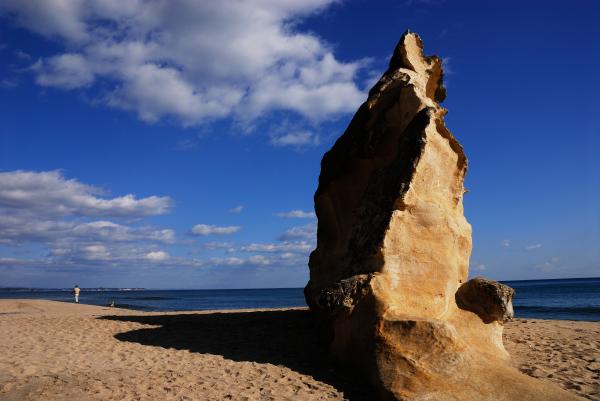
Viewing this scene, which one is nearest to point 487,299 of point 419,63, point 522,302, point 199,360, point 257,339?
point 257,339

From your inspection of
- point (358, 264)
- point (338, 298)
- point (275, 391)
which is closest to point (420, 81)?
point (358, 264)

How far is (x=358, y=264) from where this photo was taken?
747 centimetres

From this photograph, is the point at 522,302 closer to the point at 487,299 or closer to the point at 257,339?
the point at 257,339

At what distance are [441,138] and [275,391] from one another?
4.75m

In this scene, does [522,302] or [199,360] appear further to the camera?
[522,302]

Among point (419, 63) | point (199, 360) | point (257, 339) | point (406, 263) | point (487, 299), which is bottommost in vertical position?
point (199, 360)

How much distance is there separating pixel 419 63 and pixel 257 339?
6442 mm

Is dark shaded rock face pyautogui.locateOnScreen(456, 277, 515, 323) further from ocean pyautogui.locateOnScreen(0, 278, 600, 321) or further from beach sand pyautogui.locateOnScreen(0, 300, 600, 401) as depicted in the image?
ocean pyautogui.locateOnScreen(0, 278, 600, 321)

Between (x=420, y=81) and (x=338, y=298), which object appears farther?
(x=420, y=81)

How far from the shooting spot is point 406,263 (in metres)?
6.98

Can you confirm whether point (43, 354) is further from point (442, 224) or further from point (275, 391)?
point (442, 224)

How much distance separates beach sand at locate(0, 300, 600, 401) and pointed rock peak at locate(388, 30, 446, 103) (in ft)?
17.5

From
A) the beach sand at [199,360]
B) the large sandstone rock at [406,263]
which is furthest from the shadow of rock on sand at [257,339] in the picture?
the large sandstone rock at [406,263]

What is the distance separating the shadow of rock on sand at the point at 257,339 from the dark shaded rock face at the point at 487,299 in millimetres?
2137
